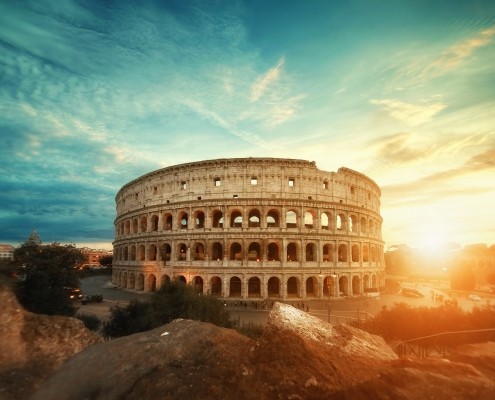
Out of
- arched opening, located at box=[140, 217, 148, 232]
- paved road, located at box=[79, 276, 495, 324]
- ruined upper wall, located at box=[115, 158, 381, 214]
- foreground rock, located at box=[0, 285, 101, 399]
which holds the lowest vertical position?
paved road, located at box=[79, 276, 495, 324]

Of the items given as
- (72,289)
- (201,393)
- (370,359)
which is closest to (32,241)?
(72,289)

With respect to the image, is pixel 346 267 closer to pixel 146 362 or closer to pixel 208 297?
pixel 208 297

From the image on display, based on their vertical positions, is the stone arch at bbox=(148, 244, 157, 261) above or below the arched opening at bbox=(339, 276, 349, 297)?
above

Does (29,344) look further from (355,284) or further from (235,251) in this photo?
(355,284)

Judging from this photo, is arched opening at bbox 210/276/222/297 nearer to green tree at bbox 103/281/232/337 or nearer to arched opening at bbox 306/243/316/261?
arched opening at bbox 306/243/316/261

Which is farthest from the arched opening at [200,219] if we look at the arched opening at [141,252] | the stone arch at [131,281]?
the stone arch at [131,281]

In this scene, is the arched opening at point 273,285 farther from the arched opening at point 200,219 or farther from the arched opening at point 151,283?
the arched opening at point 151,283

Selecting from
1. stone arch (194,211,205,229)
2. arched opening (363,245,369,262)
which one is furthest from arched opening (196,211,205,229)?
arched opening (363,245,369,262)
